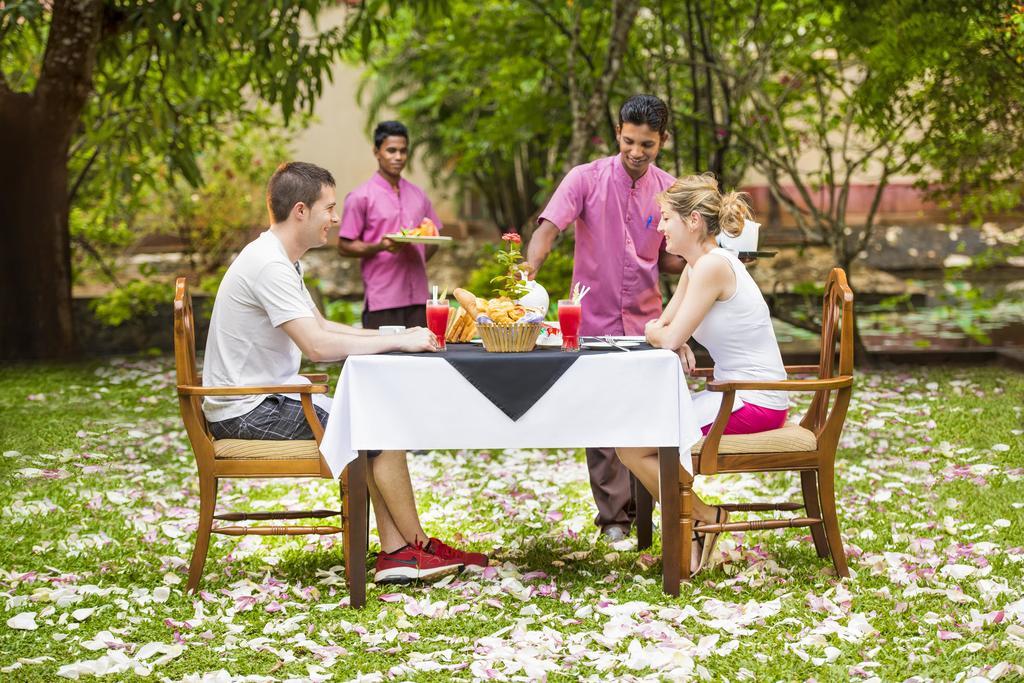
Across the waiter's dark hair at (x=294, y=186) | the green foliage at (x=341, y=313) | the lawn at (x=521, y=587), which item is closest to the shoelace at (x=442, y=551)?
the lawn at (x=521, y=587)

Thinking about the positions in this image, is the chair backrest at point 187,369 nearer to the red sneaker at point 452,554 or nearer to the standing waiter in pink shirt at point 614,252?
the red sneaker at point 452,554

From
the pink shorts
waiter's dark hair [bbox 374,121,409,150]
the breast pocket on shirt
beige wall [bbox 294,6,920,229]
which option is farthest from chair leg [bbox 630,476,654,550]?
beige wall [bbox 294,6,920,229]

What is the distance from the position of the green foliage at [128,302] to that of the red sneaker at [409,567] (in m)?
7.54

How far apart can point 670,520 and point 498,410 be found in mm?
708

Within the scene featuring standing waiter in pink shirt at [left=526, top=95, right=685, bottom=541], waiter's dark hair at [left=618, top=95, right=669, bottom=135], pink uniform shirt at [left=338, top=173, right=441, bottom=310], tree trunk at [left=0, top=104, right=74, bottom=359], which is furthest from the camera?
tree trunk at [left=0, top=104, right=74, bottom=359]

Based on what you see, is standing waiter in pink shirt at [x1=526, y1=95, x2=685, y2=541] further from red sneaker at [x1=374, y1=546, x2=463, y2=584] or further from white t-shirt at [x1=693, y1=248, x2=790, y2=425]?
red sneaker at [x1=374, y1=546, x2=463, y2=584]

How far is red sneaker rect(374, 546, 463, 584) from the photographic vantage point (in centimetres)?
450

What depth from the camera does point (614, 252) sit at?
5.27 m

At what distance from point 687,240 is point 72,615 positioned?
2.44 metres

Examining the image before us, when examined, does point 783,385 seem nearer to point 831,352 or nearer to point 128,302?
point 831,352

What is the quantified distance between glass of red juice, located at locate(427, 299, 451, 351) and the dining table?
0.58 feet

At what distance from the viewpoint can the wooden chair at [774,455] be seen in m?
4.27

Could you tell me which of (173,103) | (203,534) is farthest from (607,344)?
(173,103)

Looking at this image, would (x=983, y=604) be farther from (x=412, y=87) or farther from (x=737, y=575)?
(x=412, y=87)
